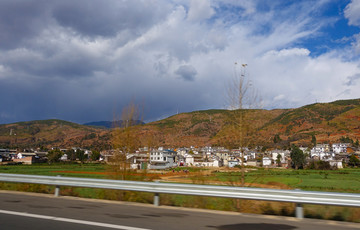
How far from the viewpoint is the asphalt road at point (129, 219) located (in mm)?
5895

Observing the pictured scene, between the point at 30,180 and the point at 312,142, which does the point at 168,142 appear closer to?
the point at 312,142

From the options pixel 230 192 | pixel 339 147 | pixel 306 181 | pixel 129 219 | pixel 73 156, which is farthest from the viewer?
pixel 339 147

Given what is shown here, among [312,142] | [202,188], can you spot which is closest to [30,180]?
[202,188]

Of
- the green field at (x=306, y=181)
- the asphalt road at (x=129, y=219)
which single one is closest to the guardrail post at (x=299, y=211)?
the asphalt road at (x=129, y=219)

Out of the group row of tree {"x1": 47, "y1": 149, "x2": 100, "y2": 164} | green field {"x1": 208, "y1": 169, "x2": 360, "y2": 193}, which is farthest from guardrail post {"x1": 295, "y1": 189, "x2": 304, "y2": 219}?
row of tree {"x1": 47, "y1": 149, "x2": 100, "y2": 164}

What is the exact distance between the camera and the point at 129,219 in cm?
655

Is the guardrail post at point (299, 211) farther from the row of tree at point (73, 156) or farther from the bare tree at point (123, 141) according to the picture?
the row of tree at point (73, 156)

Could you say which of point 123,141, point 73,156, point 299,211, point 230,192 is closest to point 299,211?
point 299,211

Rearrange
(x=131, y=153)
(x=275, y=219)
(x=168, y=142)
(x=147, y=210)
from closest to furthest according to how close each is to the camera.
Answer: (x=275, y=219) < (x=147, y=210) < (x=131, y=153) < (x=168, y=142)

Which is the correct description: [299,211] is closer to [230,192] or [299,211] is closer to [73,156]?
[230,192]

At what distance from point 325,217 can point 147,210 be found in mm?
4347

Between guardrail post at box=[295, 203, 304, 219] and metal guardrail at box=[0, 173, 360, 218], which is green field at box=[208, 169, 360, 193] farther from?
guardrail post at box=[295, 203, 304, 219]

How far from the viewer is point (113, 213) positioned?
7172 mm

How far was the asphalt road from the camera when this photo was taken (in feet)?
19.3
